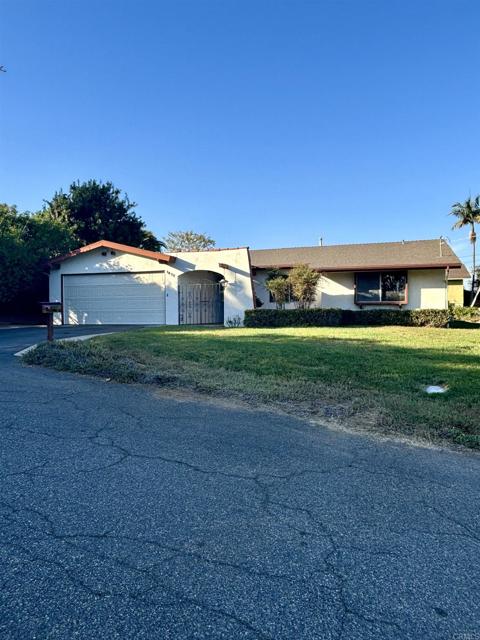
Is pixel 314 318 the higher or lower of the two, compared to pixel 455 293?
lower

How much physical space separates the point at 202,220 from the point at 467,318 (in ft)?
88.3

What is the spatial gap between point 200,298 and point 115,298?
4.32 m

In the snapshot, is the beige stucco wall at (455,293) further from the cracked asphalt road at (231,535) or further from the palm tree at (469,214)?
the cracked asphalt road at (231,535)

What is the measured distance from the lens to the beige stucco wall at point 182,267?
58.6 feet

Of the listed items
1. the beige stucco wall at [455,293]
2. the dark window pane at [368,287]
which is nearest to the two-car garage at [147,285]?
the dark window pane at [368,287]

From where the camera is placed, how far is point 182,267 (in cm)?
1827

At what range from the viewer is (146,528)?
2307mm

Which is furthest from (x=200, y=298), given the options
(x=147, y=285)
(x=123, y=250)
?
(x=123, y=250)

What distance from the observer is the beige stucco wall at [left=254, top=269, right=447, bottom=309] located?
61.6 ft

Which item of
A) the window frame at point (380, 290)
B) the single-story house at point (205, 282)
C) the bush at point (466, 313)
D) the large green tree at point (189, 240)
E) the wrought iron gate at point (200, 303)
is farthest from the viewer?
the large green tree at point (189, 240)

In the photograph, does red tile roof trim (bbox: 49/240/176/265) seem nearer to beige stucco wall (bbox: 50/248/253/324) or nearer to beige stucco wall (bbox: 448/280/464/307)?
beige stucco wall (bbox: 50/248/253/324)

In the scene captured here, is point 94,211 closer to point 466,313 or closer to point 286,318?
point 286,318

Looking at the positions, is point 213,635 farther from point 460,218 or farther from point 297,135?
point 460,218

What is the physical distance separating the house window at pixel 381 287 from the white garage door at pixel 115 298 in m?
10.2
